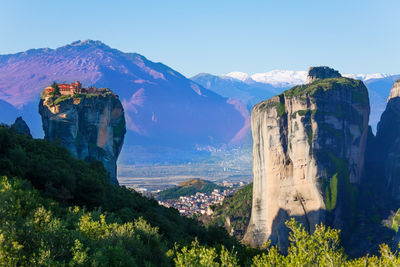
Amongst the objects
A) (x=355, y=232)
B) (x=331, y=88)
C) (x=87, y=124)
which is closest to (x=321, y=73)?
(x=331, y=88)

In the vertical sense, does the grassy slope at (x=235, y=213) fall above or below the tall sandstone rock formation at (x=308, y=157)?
below

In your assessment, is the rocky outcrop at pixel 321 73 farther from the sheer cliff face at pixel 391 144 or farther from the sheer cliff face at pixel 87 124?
the sheer cliff face at pixel 87 124

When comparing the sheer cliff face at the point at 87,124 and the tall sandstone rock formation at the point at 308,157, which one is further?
the tall sandstone rock formation at the point at 308,157

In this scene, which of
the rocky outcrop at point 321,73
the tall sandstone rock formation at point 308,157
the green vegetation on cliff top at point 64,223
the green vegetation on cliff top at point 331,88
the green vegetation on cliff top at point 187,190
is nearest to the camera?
the green vegetation on cliff top at point 64,223

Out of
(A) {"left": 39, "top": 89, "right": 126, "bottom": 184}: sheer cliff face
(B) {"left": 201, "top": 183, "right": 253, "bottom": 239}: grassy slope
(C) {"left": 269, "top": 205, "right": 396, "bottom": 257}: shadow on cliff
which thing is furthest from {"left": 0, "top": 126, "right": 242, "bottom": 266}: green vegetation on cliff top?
(B) {"left": 201, "top": 183, "right": 253, "bottom": 239}: grassy slope

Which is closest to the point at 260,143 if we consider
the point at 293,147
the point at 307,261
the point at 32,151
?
the point at 293,147

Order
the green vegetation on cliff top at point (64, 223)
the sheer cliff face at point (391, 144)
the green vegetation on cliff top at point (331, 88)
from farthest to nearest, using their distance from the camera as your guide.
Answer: the sheer cliff face at point (391, 144)
the green vegetation on cliff top at point (331, 88)
the green vegetation on cliff top at point (64, 223)

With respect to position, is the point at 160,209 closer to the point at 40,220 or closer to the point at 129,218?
the point at 129,218

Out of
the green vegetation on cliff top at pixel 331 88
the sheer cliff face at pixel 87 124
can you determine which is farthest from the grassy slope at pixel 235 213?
the green vegetation on cliff top at pixel 331 88
